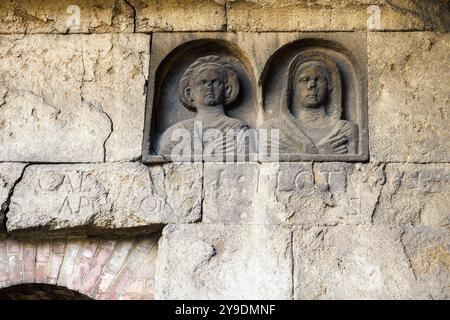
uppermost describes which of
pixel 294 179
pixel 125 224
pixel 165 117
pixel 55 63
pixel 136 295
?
pixel 55 63

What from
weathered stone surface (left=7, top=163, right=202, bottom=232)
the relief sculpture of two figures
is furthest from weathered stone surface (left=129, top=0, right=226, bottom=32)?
weathered stone surface (left=7, top=163, right=202, bottom=232)

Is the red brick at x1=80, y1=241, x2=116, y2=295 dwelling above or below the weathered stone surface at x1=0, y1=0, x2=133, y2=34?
below

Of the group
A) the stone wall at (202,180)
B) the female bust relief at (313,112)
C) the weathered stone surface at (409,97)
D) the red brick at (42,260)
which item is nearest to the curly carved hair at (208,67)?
the stone wall at (202,180)

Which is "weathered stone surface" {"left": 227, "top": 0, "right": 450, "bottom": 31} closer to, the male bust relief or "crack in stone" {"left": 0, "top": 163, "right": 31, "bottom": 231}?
the male bust relief

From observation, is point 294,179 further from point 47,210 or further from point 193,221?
point 47,210

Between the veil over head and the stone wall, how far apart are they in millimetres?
163

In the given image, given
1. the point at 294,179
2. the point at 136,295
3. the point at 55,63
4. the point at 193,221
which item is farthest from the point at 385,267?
the point at 55,63

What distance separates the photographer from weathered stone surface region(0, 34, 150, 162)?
4.16 metres

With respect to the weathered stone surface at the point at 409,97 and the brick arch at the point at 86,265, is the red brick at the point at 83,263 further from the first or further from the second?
the weathered stone surface at the point at 409,97

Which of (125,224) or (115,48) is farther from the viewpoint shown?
(115,48)

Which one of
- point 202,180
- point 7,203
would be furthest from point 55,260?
point 202,180

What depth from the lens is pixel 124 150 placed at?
4137 millimetres

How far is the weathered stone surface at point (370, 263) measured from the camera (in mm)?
3781

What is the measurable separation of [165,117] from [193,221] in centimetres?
72
